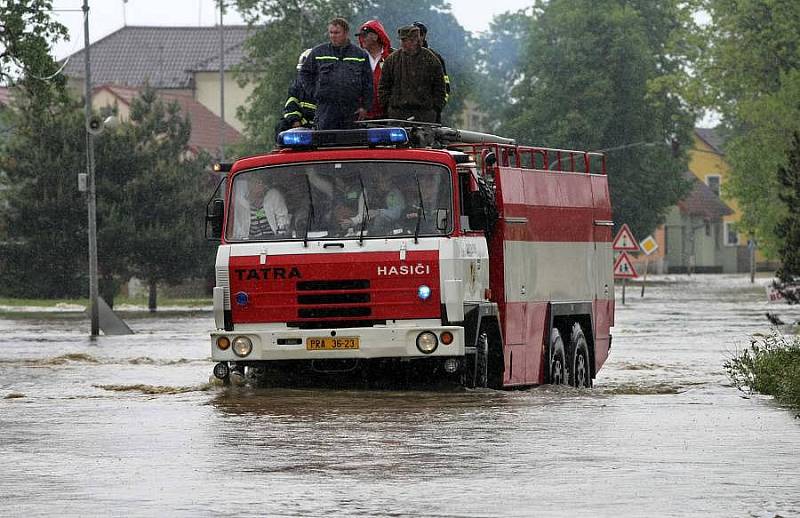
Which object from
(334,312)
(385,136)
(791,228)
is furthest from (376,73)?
(791,228)

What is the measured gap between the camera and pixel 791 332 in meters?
36.1

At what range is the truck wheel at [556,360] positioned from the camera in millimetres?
20109

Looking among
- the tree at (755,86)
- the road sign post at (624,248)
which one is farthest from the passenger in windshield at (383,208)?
Answer: the tree at (755,86)

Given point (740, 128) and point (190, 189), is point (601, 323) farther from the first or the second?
point (740, 128)

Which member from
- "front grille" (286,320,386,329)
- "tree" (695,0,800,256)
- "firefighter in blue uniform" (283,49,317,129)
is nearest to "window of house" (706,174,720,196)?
"tree" (695,0,800,256)

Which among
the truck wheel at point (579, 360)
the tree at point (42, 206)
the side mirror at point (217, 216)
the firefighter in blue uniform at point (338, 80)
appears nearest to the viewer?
the side mirror at point (217, 216)

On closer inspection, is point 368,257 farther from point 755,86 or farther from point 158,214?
point 755,86

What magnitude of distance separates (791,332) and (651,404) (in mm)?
19650

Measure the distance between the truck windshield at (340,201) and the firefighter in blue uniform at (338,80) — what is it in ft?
3.50

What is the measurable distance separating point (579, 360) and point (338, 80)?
14.8 ft

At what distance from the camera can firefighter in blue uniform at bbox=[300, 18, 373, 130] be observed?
60.8 ft

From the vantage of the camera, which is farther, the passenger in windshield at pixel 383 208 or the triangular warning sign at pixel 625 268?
the triangular warning sign at pixel 625 268

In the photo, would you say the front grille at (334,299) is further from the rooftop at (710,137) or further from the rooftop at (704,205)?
the rooftop at (710,137)

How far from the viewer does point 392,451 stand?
501 inches
